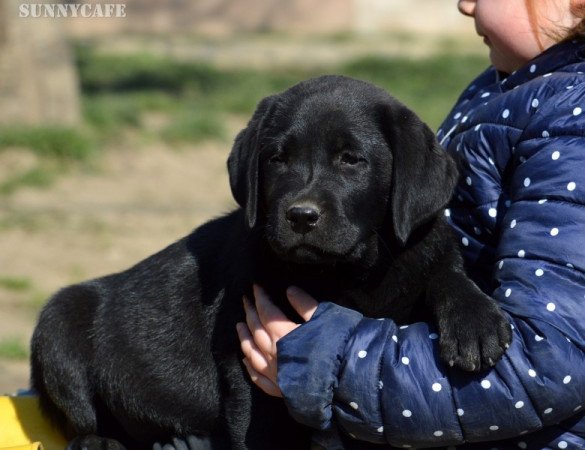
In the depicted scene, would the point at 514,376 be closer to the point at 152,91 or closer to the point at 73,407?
the point at 73,407

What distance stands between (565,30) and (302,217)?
34.7 inches

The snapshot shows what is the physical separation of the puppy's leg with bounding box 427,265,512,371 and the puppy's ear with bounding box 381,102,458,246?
0.19m

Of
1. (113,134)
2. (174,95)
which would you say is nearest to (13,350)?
(113,134)

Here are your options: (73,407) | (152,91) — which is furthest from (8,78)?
(73,407)

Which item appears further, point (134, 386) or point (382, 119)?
point (134, 386)

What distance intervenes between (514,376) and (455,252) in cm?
66

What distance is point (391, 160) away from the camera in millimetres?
3102

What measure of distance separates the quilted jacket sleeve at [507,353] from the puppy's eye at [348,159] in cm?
50

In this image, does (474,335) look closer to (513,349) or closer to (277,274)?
(513,349)

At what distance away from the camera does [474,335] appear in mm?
2625

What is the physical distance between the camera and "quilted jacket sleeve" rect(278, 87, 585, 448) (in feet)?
8.21

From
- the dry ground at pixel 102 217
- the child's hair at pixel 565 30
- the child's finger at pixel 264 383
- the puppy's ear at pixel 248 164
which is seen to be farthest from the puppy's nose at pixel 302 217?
the dry ground at pixel 102 217

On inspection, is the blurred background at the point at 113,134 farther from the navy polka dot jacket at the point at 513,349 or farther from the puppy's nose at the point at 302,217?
the navy polka dot jacket at the point at 513,349

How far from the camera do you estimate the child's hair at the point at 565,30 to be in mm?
2977
